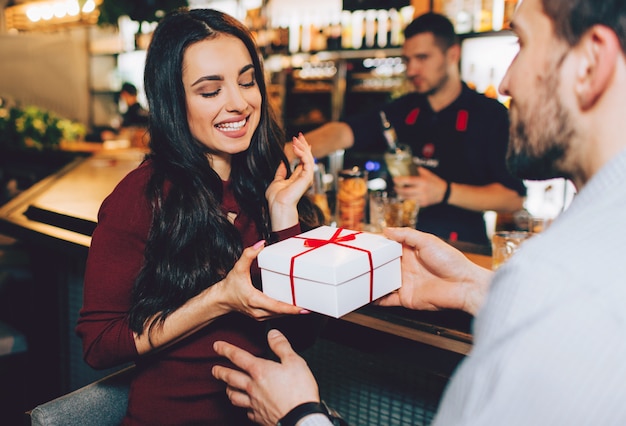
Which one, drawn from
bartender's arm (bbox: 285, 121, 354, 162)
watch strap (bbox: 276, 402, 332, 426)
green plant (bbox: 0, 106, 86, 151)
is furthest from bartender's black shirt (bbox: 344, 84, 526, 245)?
green plant (bbox: 0, 106, 86, 151)

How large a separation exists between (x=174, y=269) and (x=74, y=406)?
422 mm

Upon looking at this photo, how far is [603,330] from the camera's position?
0.65 m

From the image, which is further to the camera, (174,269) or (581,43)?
(174,269)

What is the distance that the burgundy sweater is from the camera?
134 cm

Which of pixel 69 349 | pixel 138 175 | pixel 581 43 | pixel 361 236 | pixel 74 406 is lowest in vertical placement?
pixel 69 349

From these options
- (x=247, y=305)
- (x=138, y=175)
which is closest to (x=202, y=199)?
(x=138, y=175)

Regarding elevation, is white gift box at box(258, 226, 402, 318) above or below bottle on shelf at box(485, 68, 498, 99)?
below

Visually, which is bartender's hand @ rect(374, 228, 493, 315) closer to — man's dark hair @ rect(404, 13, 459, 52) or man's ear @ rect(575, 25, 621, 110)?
man's ear @ rect(575, 25, 621, 110)

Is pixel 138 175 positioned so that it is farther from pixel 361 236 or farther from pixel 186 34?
pixel 361 236

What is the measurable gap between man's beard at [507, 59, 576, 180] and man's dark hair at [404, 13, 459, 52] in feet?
7.23

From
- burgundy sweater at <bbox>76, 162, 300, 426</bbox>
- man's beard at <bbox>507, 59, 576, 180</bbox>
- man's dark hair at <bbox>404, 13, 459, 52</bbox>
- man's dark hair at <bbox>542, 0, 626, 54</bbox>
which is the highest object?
man's dark hair at <bbox>404, 13, 459, 52</bbox>

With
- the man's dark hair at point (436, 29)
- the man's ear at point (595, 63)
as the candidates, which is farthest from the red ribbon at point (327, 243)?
the man's dark hair at point (436, 29)

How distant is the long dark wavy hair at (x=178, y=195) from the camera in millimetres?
1391

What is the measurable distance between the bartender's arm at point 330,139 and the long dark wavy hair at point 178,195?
148cm
